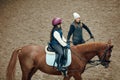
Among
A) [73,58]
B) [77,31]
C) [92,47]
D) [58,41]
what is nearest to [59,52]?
[58,41]

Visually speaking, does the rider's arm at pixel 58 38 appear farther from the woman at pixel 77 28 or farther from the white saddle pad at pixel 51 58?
the woman at pixel 77 28

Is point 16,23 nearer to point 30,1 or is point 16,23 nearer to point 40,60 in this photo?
point 30,1

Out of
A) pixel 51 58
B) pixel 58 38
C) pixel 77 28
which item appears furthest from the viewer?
pixel 77 28

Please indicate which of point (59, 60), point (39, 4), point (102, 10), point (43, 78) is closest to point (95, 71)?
point (43, 78)

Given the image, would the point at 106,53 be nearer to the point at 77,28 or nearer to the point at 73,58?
the point at 73,58

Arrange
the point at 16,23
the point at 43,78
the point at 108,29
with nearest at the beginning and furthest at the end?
the point at 43,78
the point at 108,29
the point at 16,23

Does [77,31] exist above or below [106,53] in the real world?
above

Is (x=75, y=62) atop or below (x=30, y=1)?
below

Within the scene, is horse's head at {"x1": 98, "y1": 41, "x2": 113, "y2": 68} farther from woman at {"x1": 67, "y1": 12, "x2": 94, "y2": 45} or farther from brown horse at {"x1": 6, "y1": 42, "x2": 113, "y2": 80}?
woman at {"x1": 67, "y1": 12, "x2": 94, "y2": 45}

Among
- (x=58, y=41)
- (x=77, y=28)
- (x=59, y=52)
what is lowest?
(x=59, y=52)

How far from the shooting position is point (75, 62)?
6.04m

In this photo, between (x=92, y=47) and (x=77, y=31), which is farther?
(x=77, y=31)

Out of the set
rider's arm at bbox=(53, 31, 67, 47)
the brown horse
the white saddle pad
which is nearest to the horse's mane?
the brown horse

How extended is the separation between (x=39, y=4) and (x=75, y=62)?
537cm
